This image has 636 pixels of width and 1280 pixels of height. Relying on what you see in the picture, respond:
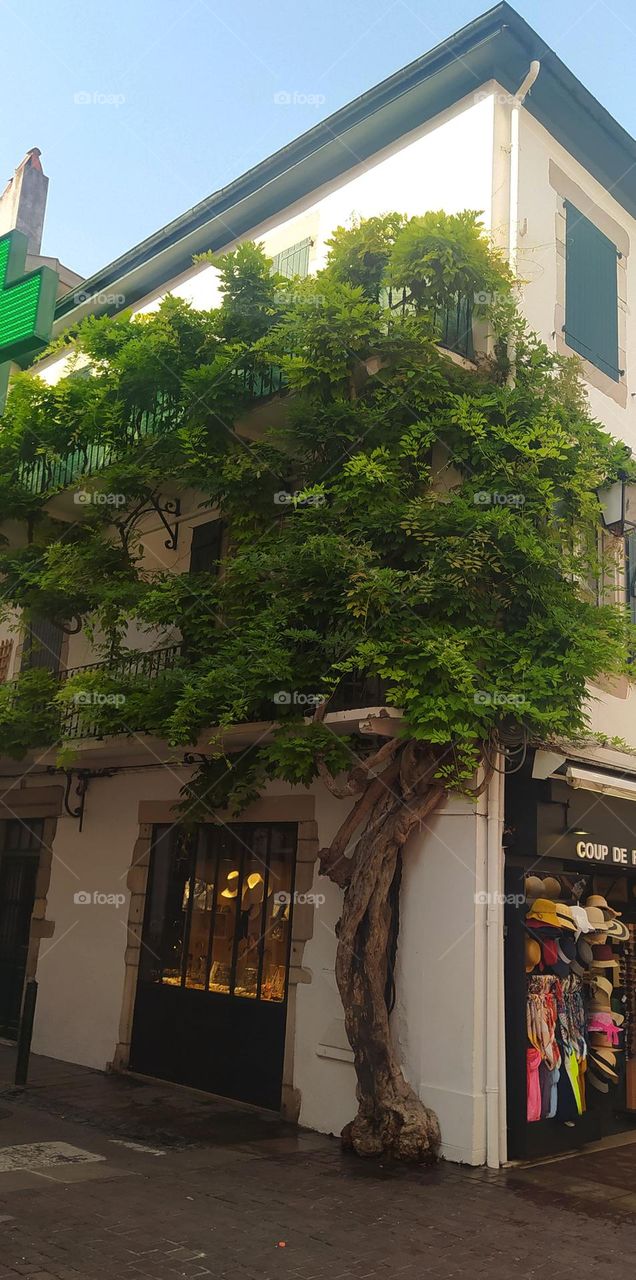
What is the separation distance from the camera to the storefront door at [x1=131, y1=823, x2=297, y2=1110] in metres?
9.93

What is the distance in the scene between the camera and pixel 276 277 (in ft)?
34.1

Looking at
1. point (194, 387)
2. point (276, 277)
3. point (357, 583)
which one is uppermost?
point (276, 277)

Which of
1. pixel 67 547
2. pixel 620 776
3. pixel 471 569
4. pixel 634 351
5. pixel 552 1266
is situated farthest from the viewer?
pixel 634 351

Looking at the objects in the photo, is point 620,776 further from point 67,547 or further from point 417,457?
point 67,547

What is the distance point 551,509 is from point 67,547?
5.29 m

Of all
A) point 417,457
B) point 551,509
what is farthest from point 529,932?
point 417,457

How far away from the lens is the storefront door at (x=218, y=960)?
993 centimetres

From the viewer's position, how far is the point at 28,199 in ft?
57.6
